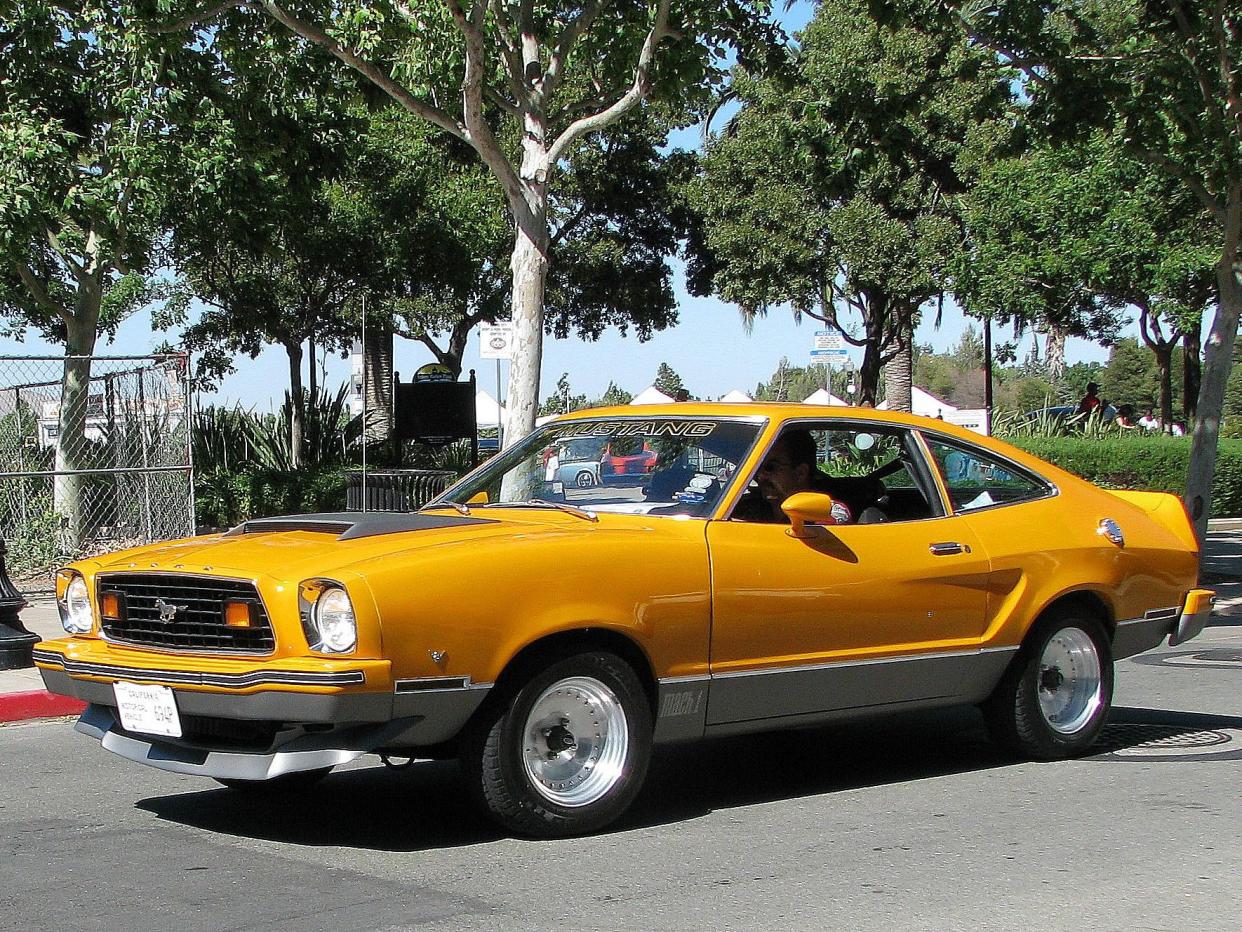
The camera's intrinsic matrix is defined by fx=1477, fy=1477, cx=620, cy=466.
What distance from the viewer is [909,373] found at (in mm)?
39125

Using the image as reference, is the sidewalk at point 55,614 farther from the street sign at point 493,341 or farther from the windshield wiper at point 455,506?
→ the street sign at point 493,341

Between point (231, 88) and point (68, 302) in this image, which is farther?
point (68, 302)

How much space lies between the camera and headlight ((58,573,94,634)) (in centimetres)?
579

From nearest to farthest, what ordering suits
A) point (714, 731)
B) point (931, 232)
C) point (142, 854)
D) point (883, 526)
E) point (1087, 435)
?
1. point (142, 854)
2. point (714, 731)
3. point (883, 526)
4. point (1087, 435)
5. point (931, 232)

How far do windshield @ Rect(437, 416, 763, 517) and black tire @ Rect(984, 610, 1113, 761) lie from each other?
1.80 meters

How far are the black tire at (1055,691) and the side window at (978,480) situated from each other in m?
0.60

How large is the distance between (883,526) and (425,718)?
2.41 metres

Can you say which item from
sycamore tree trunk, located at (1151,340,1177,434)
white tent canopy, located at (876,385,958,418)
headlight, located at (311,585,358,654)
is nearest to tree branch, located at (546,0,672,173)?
headlight, located at (311,585,358,654)

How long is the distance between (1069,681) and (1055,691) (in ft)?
0.31

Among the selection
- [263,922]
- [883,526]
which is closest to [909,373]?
[883,526]

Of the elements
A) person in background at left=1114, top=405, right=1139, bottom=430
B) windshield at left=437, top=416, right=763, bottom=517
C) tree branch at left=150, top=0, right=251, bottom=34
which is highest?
tree branch at left=150, top=0, right=251, bottom=34

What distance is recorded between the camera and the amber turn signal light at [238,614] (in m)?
5.11

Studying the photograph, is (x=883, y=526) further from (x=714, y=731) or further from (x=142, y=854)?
(x=142, y=854)

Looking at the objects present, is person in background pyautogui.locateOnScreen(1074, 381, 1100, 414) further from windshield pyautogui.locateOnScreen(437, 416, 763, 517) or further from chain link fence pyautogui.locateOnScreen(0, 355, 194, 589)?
windshield pyautogui.locateOnScreen(437, 416, 763, 517)
